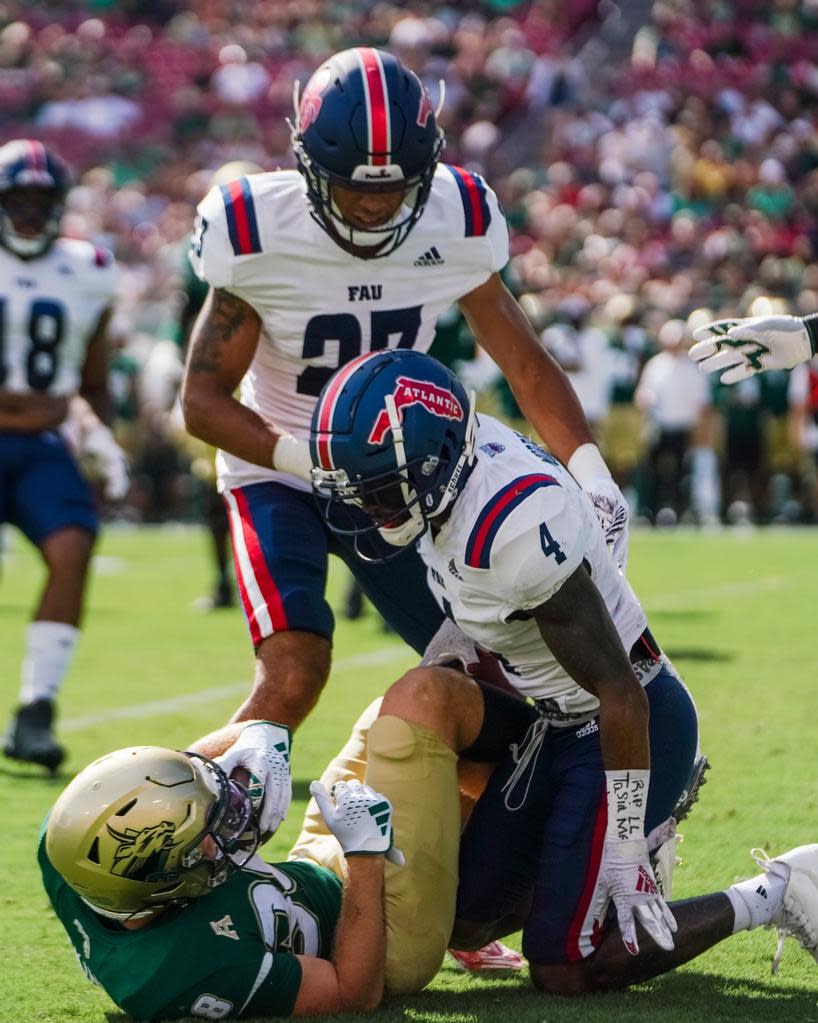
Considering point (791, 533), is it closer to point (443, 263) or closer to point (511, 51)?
point (511, 51)

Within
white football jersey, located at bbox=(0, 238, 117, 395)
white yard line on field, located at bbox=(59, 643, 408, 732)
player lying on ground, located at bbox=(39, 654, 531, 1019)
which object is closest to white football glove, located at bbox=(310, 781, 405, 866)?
player lying on ground, located at bbox=(39, 654, 531, 1019)

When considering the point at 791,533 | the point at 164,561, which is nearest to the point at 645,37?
the point at 791,533

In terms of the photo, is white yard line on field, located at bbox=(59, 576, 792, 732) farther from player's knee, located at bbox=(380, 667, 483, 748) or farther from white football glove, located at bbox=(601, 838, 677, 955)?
white football glove, located at bbox=(601, 838, 677, 955)

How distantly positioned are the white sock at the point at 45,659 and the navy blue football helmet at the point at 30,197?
1.27 metres

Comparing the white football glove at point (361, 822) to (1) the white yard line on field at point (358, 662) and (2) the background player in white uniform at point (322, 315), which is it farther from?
(1) the white yard line on field at point (358, 662)

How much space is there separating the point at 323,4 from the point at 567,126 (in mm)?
4599

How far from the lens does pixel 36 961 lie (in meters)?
3.67

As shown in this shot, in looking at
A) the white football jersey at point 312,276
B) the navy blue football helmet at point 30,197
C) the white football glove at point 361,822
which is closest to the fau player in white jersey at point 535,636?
the white football glove at point 361,822

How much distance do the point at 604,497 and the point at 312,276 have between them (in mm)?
879

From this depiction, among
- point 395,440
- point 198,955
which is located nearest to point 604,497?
point 395,440

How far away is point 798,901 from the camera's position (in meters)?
3.46

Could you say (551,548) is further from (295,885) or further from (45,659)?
(45,659)

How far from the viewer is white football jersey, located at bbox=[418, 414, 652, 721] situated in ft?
10.3

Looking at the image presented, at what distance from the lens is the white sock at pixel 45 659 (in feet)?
18.2
